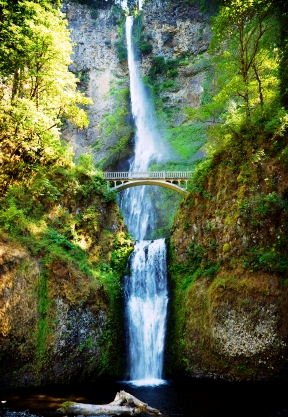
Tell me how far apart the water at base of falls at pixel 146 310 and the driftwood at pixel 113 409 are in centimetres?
473

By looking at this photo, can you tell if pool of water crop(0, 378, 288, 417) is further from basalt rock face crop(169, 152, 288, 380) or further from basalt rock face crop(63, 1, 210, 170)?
basalt rock face crop(63, 1, 210, 170)

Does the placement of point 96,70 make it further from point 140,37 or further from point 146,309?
point 146,309

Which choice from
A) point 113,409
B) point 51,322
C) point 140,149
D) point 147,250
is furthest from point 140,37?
point 113,409

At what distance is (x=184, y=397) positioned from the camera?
40.6 feet

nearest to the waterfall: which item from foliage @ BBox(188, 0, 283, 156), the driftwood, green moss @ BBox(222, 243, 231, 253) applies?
green moss @ BBox(222, 243, 231, 253)

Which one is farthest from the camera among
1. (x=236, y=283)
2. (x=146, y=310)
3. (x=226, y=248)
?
(x=146, y=310)

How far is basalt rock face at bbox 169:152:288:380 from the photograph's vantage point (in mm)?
13781

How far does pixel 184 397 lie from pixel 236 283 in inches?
195

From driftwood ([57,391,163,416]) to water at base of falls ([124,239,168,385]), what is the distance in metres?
4.73

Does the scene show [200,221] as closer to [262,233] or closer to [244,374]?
[262,233]

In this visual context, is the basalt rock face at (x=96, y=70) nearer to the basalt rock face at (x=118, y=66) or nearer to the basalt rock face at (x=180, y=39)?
the basalt rock face at (x=118, y=66)

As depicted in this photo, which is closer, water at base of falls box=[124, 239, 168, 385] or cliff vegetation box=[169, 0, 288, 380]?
cliff vegetation box=[169, 0, 288, 380]

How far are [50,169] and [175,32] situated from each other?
32966 millimetres

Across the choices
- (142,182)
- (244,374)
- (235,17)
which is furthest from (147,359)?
(235,17)
